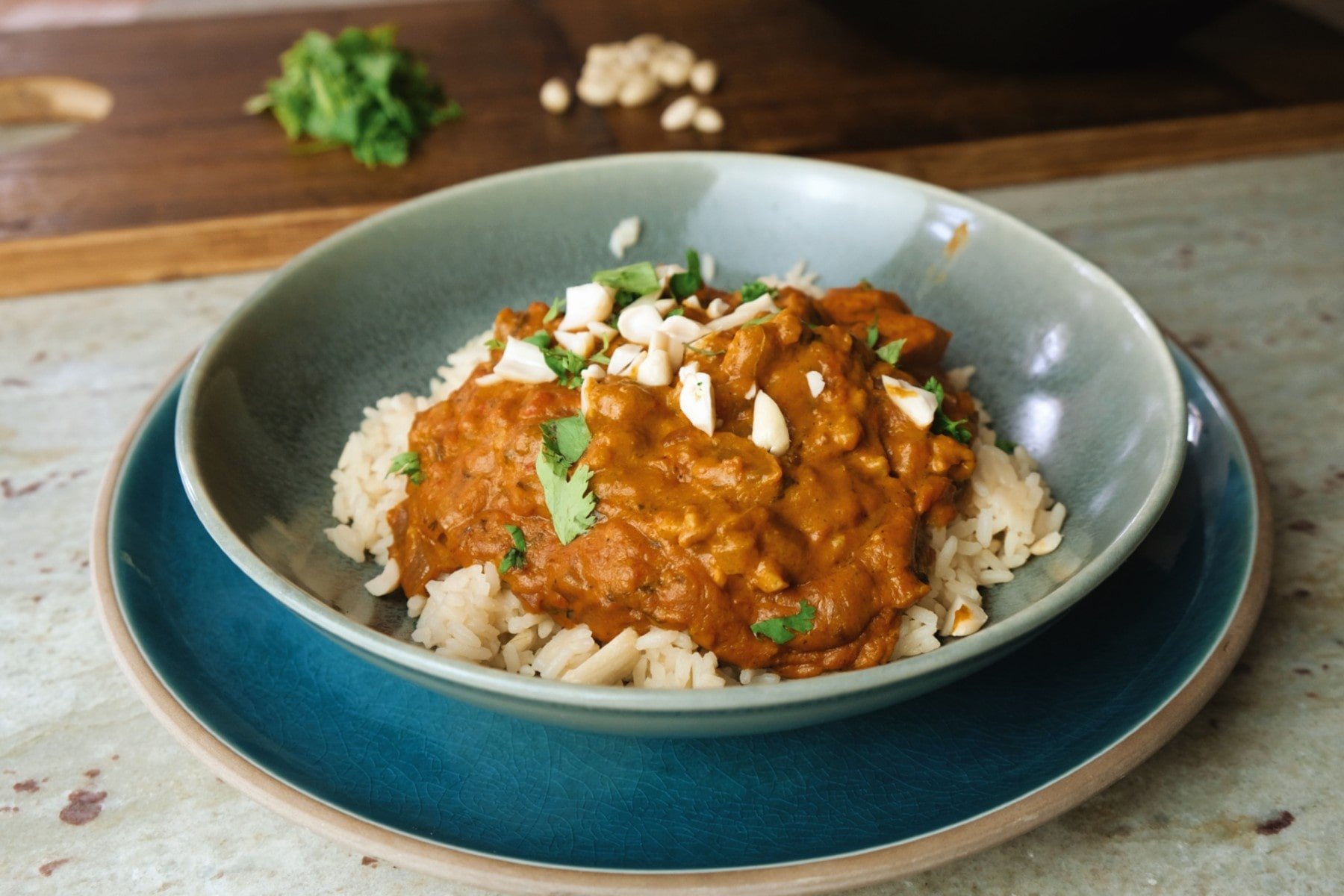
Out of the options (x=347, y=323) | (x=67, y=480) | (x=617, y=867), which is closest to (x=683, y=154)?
(x=347, y=323)

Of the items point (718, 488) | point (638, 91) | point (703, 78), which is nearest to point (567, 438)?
point (718, 488)

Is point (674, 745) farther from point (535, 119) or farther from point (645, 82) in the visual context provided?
point (645, 82)

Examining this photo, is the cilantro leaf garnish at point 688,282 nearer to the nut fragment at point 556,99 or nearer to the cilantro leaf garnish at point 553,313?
the cilantro leaf garnish at point 553,313

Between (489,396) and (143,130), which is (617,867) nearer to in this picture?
(489,396)

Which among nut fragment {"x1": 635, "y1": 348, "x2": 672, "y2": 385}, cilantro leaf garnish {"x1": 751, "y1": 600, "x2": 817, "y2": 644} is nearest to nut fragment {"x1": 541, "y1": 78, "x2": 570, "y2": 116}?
nut fragment {"x1": 635, "y1": 348, "x2": 672, "y2": 385}

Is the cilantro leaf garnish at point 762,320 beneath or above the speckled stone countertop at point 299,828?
above

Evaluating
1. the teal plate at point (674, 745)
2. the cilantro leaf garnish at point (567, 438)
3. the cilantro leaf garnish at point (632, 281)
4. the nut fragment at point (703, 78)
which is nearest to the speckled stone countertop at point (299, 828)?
the teal plate at point (674, 745)
